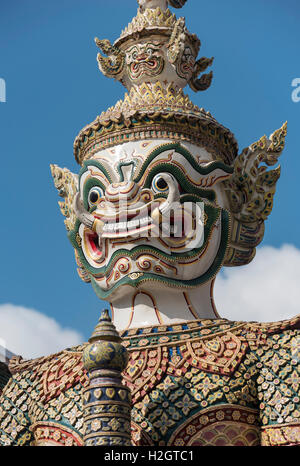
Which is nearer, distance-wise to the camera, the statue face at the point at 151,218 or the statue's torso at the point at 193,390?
the statue's torso at the point at 193,390

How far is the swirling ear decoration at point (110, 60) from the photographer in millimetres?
11195

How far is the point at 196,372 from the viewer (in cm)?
926

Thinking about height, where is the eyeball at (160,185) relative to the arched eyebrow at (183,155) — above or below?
below

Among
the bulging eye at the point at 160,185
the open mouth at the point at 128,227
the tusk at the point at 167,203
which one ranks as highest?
the bulging eye at the point at 160,185

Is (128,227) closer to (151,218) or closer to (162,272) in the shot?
(151,218)

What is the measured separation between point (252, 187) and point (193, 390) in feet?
8.27

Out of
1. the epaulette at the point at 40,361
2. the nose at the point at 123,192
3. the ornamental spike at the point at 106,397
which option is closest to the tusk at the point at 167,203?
the nose at the point at 123,192

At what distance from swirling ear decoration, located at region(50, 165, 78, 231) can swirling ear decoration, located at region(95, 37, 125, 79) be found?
123 cm

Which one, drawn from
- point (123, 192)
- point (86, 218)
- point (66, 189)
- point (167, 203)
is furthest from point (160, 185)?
point (66, 189)

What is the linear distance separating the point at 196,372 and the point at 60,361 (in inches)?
59.8

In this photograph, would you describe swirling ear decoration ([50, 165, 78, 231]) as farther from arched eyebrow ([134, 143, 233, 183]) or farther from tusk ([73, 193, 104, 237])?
arched eyebrow ([134, 143, 233, 183])

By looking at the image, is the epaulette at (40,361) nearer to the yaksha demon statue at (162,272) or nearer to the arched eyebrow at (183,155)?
the yaksha demon statue at (162,272)

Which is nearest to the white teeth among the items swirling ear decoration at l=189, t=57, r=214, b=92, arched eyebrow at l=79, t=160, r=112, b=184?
arched eyebrow at l=79, t=160, r=112, b=184

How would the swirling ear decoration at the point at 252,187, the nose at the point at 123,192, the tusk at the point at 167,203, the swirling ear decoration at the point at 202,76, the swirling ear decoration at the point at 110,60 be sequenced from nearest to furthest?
the tusk at the point at 167,203 < the nose at the point at 123,192 < the swirling ear decoration at the point at 252,187 < the swirling ear decoration at the point at 110,60 < the swirling ear decoration at the point at 202,76
